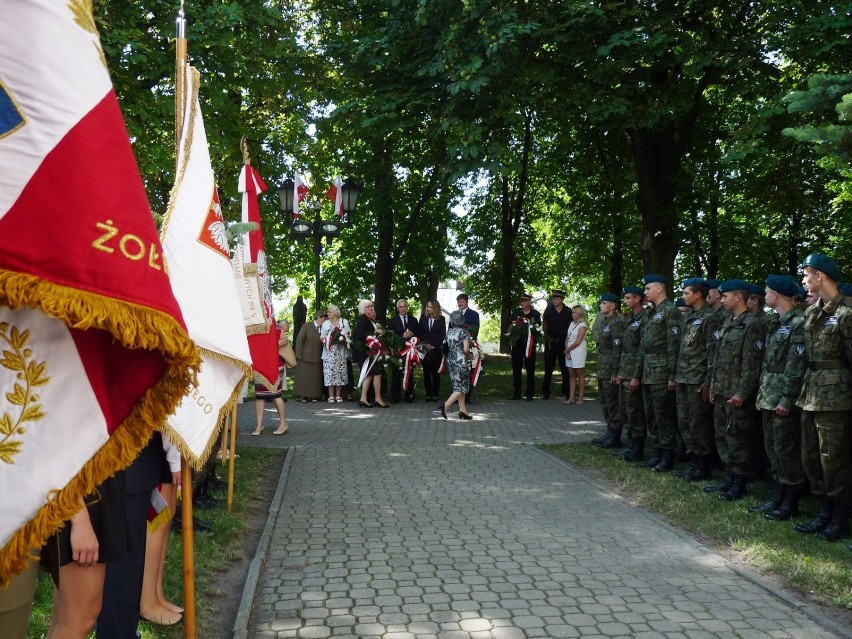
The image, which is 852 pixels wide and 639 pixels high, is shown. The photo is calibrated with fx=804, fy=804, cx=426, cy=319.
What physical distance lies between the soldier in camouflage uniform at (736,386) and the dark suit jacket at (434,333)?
9804 millimetres

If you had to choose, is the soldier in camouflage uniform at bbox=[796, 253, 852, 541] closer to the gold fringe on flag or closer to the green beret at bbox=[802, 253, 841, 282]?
the green beret at bbox=[802, 253, 841, 282]

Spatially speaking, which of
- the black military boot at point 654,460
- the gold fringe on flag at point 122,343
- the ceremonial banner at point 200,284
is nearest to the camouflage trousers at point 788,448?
the black military boot at point 654,460

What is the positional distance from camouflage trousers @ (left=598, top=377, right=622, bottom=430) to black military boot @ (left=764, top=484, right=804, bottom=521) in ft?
12.2

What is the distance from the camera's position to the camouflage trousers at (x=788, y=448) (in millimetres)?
7238

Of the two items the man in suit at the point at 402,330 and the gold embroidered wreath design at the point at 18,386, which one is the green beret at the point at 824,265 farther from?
the man in suit at the point at 402,330

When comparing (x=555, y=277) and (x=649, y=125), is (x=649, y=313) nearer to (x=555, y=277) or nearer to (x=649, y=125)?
(x=649, y=125)

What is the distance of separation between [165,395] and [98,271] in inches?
17.7

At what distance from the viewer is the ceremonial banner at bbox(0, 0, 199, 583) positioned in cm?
→ 227

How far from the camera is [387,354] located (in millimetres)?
16812

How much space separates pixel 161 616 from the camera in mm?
4730

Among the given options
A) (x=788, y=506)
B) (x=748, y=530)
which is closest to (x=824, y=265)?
(x=788, y=506)

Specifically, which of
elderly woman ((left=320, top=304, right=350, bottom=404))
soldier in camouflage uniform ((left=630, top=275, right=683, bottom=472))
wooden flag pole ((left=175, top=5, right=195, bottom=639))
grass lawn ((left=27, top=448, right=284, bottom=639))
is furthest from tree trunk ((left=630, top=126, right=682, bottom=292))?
wooden flag pole ((left=175, top=5, right=195, bottom=639))

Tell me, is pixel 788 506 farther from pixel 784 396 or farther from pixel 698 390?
pixel 698 390

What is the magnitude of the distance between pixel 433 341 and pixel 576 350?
3.16 metres
